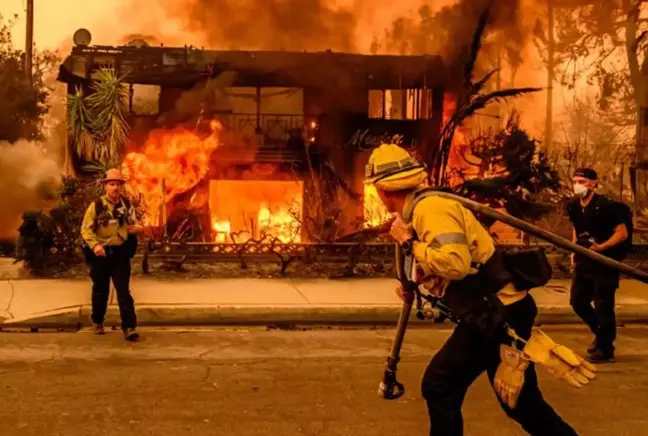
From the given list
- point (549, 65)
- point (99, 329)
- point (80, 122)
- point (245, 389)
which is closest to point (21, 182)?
point (80, 122)

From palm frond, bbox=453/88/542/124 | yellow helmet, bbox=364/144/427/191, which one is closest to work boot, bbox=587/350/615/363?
yellow helmet, bbox=364/144/427/191

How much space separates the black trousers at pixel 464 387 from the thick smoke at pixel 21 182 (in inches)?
688

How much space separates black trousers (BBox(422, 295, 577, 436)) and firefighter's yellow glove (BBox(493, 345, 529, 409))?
2.4 inches

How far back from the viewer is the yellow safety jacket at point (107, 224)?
691cm

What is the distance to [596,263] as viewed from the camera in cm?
634

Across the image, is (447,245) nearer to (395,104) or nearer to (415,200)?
(415,200)

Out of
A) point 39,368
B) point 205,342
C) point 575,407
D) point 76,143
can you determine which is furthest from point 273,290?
point 76,143

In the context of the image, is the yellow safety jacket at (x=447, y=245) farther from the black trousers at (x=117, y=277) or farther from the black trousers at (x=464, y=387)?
the black trousers at (x=117, y=277)

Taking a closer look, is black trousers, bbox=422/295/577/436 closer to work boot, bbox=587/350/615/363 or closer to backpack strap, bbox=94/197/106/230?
work boot, bbox=587/350/615/363

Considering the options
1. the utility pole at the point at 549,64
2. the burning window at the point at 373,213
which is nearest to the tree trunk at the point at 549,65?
the utility pole at the point at 549,64

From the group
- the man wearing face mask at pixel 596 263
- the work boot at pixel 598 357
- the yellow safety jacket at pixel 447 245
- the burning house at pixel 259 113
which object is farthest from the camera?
the burning house at pixel 259 113

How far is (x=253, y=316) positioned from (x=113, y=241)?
6.68 ft

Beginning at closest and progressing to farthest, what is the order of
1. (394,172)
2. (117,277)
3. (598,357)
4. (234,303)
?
(394,172) → (598,357) → (117,277) → (234,303)

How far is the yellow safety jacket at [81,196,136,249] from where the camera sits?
6.91 m
